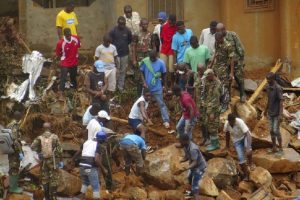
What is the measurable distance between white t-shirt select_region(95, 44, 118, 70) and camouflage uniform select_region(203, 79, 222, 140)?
8.11 feet

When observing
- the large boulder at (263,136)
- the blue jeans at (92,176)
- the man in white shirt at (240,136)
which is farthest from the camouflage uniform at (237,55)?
the blue jeans at (92,176)

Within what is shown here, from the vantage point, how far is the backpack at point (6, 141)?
53.2 feet

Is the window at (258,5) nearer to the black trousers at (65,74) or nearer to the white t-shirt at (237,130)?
the black trousers at (65,74)

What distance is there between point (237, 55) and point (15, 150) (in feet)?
17.9

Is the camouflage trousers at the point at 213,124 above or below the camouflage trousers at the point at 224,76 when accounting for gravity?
below

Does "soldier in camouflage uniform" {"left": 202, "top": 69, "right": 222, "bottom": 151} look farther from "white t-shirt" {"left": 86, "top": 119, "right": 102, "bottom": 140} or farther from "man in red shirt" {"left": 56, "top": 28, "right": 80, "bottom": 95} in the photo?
"man in red shirt" {"left": 56, "top": 28, "right": 80, "bottom": 95}

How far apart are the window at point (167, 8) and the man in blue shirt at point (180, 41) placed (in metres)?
2.98

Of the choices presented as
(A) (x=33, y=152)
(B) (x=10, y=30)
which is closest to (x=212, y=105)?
(A) (x=33, y=152)

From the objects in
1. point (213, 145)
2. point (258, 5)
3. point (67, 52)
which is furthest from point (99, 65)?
point (258, 5)

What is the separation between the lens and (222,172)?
17.3 metres

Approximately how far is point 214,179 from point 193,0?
6185 millimetres

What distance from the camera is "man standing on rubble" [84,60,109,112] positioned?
17.4 metres

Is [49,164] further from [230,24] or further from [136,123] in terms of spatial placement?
[230,24]

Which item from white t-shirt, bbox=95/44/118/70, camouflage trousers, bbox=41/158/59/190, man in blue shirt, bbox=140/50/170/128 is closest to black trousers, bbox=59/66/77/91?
white t-shirt, bbox=95/44/118/70
